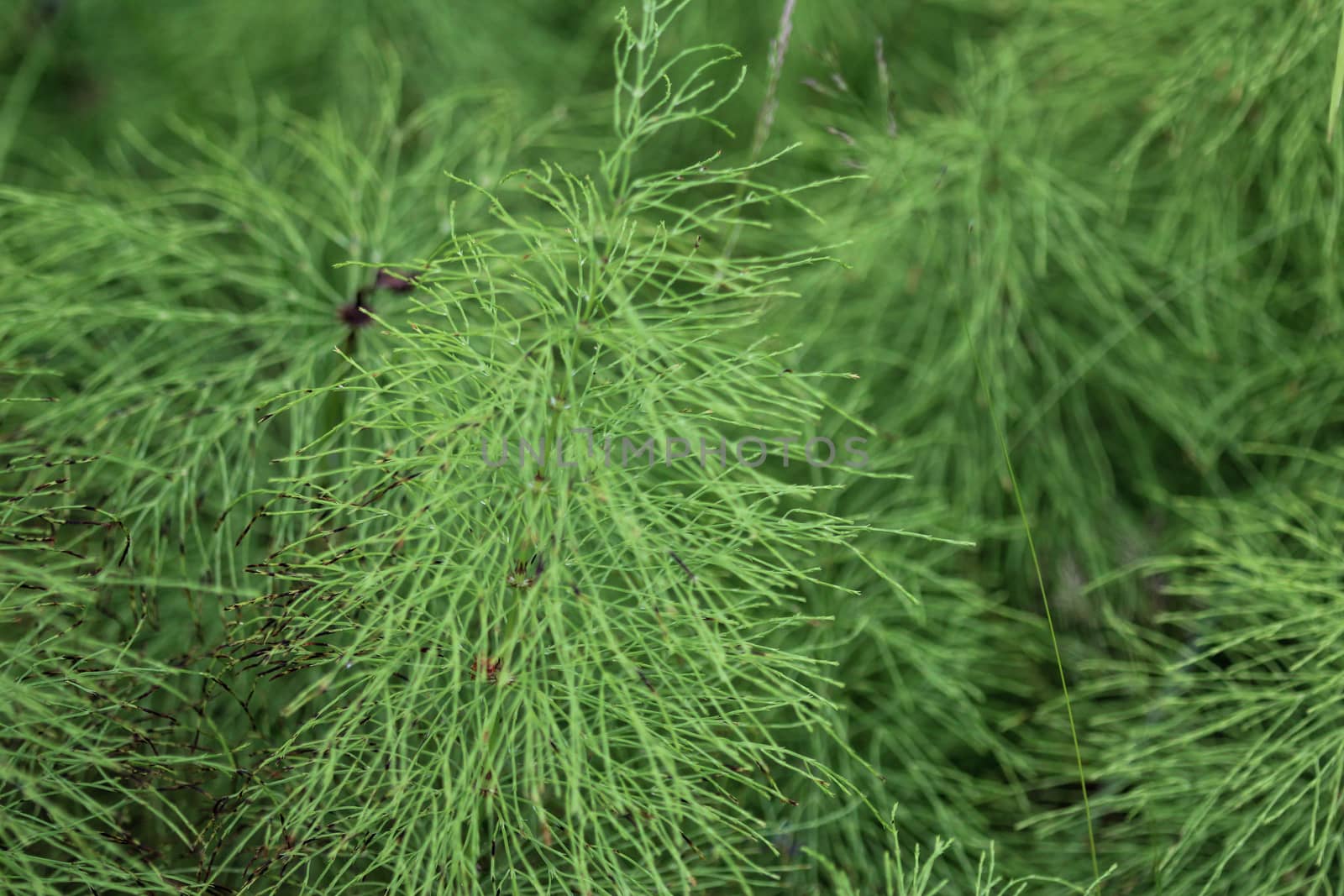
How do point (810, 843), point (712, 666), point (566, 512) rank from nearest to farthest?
point (566, 512) → point (712, 666) → point (810, 843)

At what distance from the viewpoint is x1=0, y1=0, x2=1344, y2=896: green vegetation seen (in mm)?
1347

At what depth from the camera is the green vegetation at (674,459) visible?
Answer: 135 cm

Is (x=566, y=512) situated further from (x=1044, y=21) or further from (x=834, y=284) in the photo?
(x=1044, y=21)

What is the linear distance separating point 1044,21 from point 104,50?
256 centimetres

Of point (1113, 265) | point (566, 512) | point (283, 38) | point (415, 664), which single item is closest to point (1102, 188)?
point (1113, 265)

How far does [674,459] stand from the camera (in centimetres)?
142

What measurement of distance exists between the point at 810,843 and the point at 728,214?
1.46 meters

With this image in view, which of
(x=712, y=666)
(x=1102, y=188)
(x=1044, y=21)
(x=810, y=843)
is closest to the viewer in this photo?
(x=712, y=666)

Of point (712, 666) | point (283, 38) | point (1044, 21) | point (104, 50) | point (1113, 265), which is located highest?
point (1044, 21)

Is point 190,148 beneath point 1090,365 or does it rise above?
beneath

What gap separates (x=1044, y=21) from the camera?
2811 mm

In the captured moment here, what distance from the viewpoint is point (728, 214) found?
2.61 m

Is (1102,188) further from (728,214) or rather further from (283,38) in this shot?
(283,38)

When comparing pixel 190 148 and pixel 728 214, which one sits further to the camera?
pixel 190 148
